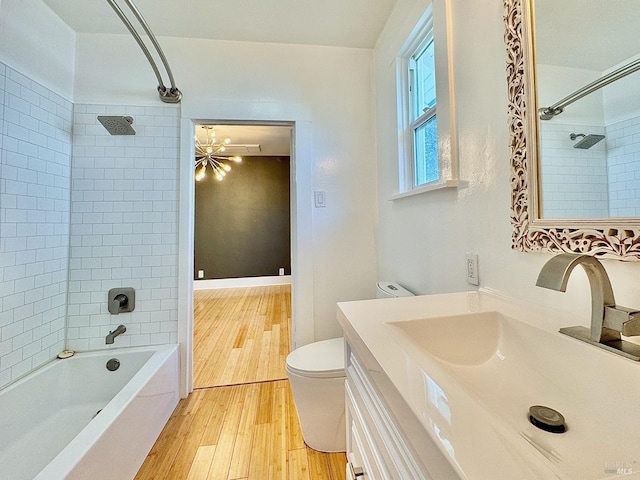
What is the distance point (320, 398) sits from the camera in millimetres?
1301

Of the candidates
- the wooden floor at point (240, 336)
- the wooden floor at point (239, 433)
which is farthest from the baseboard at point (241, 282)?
the wooden floor at point (239, 433)

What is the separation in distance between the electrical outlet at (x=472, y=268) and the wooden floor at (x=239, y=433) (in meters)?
1.05

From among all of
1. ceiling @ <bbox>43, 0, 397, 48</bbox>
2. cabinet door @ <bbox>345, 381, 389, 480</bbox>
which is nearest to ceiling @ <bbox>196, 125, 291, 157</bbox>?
ceiling @ <bbox>43, 0, 397, 48</bbox>

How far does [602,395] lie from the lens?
0.49m

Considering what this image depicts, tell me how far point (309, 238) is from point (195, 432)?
131 centimetres

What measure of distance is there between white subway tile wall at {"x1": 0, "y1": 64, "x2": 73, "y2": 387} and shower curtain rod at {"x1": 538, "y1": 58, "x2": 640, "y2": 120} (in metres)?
2.28

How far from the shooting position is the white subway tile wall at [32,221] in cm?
137

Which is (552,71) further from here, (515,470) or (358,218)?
(358,218)

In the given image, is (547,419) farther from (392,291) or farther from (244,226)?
(244,226)

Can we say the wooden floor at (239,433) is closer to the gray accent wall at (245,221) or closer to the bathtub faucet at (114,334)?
the bathtub faucet at (114,334)

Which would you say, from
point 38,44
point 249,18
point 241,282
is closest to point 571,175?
point 249,18

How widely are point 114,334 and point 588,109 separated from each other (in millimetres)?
2375

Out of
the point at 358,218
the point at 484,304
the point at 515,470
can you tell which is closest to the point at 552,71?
the point at 484,304

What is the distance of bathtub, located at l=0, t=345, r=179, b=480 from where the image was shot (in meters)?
1.00
